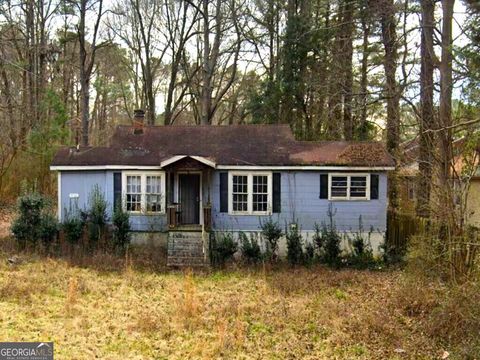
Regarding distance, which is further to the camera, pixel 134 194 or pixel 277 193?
→ pixel 134 194

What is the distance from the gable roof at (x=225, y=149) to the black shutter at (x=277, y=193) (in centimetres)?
49

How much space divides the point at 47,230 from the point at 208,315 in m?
8.14

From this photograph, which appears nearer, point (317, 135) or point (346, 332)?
point (346, 332)

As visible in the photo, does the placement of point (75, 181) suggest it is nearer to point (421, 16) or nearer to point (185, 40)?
point (421, 16)

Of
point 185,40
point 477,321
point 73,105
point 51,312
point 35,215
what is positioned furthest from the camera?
point 73,105

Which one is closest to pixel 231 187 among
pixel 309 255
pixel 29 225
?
pixel 309 255

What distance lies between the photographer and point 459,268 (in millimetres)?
8602

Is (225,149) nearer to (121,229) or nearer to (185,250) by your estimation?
(185,250)

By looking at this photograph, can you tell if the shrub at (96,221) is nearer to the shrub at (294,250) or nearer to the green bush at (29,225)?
the green bush at (29,225)

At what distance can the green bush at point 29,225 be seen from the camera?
14.0m

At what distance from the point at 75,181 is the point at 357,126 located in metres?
13.6

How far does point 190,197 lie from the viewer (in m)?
15.4

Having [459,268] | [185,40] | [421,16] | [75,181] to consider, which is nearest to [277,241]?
[459,268]

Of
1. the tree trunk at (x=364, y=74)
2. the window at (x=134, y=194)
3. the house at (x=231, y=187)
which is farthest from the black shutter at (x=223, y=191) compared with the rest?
the tree trunk at (x=364, y=74)
